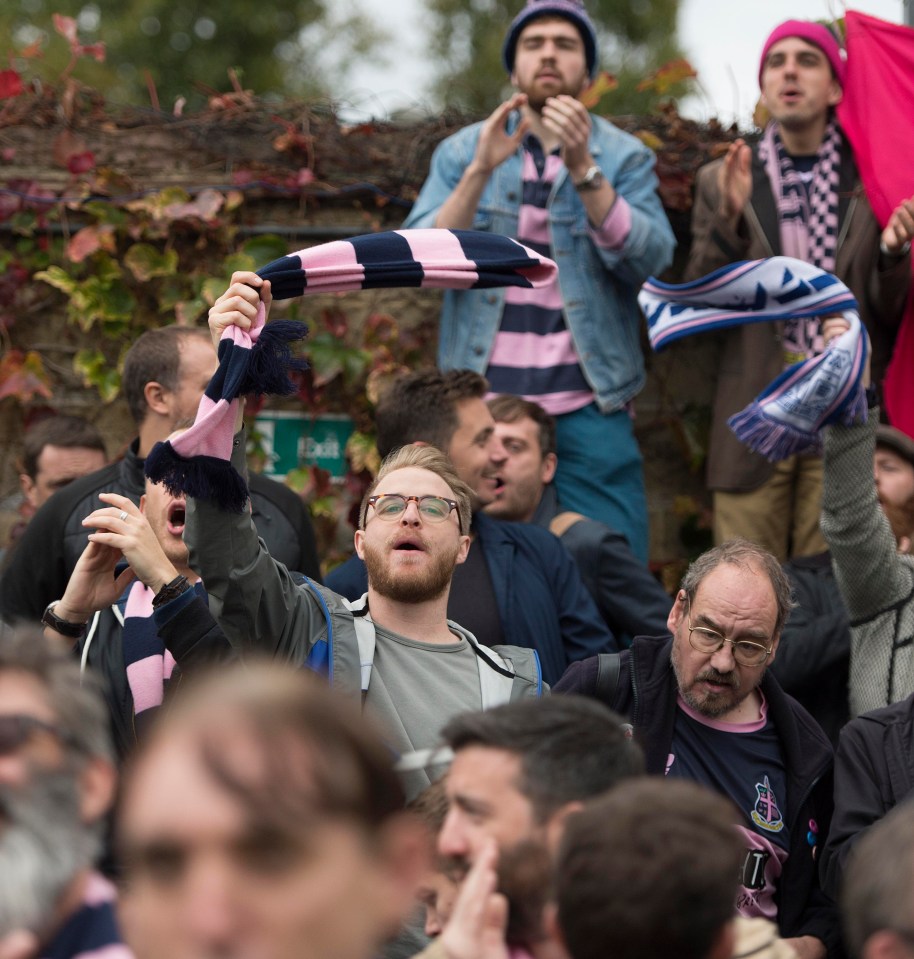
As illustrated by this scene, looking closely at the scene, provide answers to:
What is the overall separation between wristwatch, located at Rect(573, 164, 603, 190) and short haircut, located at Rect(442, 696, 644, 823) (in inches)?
129

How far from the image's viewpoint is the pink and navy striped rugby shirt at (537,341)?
19.3 ft

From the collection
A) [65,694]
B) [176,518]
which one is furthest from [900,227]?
[65,694]

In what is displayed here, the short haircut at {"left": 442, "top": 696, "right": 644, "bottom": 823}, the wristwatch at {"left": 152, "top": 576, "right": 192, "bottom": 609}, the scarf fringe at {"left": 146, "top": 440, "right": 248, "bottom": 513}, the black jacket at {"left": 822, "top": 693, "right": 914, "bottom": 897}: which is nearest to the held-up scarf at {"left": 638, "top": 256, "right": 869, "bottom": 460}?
the black jacket at {"left": 822, "top": 693, "right": 914, "bottom": 897}

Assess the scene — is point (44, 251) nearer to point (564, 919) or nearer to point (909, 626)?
point (909, 626)

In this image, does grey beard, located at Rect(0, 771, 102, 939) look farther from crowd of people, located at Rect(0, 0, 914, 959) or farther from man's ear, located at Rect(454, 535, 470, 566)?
man's ear, located at Rect(454, 535, 470, 566)

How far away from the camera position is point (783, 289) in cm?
504

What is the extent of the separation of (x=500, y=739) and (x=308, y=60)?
19.7 m

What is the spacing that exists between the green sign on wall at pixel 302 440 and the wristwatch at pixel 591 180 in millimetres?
1513

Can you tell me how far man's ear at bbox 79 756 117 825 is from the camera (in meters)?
2.14

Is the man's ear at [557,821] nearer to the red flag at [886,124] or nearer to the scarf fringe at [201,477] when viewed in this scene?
the scarf fringe at [201,477]

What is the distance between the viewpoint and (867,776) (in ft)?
12.9

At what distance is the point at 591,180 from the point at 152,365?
70.4 inches

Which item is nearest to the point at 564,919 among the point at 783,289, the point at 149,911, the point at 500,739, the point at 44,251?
the point at 500,739

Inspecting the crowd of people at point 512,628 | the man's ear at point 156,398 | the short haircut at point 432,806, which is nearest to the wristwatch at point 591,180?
the crowd of people at point 512,628
